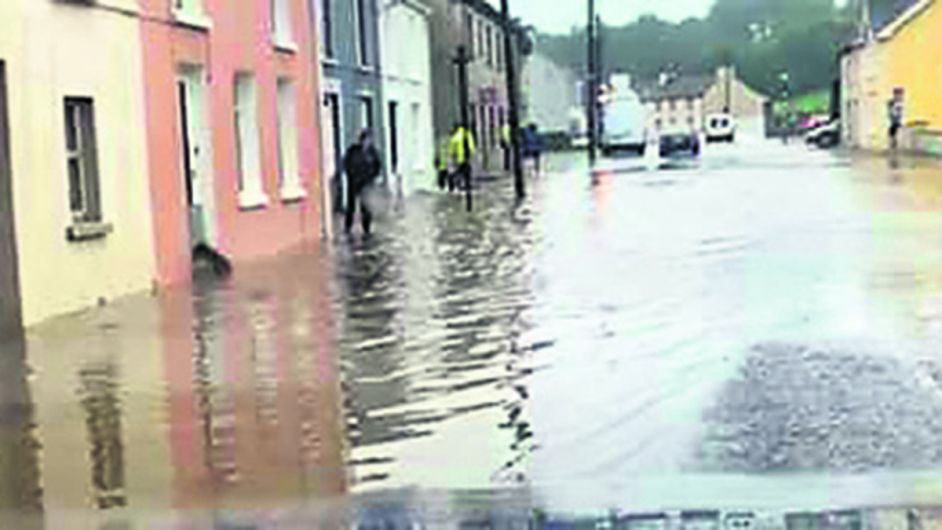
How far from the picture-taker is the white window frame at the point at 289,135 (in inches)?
1172

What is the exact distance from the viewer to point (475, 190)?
5250 centimetres

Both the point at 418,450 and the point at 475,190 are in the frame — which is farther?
the point at 475,190

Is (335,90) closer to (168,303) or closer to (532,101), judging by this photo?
(168,303)

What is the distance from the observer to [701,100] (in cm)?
16775

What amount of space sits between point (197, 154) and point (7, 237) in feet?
23.1

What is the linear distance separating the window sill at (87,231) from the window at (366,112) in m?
23.3

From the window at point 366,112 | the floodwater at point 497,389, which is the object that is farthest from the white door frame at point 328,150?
the floodwater at point 497,389

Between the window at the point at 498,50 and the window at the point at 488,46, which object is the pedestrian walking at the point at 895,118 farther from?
the window at the point at 488,46

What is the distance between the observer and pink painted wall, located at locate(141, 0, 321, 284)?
2222cm

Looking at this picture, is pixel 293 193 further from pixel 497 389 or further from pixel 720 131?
pixel 720 131

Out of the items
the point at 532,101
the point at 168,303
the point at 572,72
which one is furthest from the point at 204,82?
the point at 572,72

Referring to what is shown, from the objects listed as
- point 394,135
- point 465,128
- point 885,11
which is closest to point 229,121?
point 394,135

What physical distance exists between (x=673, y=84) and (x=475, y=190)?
365 feet

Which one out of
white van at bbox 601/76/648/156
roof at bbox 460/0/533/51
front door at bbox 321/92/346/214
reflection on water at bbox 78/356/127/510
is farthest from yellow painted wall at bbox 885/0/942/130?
reflection on water at bbox 78/356/127/510
